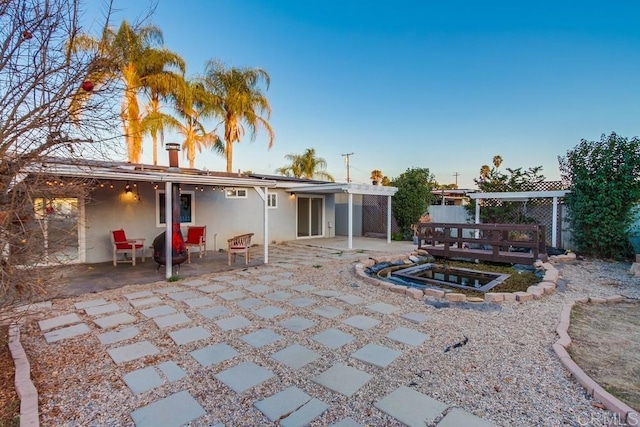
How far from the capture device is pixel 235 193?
11.1 metres

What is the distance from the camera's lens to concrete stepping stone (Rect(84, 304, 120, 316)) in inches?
173

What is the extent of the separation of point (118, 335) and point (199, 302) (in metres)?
1.31

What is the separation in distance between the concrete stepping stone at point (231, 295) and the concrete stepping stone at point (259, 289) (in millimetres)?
228

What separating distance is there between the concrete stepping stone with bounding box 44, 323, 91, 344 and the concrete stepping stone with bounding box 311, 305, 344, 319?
288 cm

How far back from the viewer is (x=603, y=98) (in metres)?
9.38

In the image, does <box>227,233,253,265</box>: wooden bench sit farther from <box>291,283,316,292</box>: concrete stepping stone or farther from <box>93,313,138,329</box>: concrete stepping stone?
<box>93,313,138,329</box>: concrete stepping stone

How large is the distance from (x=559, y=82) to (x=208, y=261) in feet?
38.6

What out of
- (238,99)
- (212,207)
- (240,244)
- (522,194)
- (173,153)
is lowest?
(240,244)

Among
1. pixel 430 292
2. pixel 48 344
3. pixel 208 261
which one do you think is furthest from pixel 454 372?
pixel 208 261

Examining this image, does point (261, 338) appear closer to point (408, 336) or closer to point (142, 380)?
point (142, 380)

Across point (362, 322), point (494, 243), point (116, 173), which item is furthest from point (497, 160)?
point (116, 173)

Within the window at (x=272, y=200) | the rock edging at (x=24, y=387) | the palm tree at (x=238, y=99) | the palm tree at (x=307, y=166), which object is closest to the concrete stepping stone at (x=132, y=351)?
the rock edging at (x=24, y=387)

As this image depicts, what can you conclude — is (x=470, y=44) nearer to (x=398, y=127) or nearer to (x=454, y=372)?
(x=398, y=127)

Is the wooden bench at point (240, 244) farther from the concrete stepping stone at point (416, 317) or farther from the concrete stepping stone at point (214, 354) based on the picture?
the concrete stepping stone at point (416, 317)
